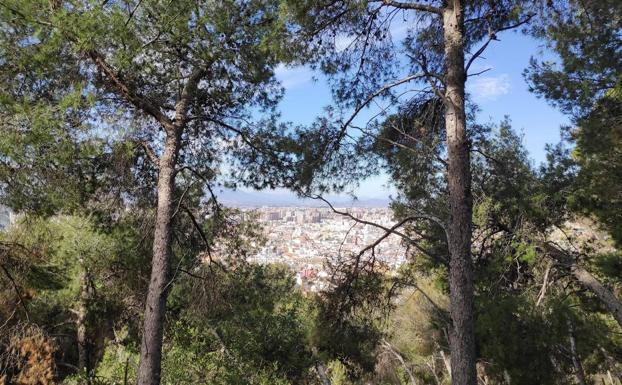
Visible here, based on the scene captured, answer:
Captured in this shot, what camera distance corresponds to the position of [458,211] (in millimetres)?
3490

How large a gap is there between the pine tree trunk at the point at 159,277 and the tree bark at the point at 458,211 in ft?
10.7

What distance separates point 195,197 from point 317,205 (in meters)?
2.98

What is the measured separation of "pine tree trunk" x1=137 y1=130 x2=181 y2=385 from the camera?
464cm

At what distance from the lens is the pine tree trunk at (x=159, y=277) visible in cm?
464

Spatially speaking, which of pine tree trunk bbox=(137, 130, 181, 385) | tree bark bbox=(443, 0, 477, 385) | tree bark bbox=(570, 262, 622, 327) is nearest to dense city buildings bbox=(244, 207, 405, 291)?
tree bark bbox=(443, 0, 477, 385)

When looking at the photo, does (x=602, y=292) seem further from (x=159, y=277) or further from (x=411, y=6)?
(x=159, y=277)

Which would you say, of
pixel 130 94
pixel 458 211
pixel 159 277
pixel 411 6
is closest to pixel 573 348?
pixel 458 211

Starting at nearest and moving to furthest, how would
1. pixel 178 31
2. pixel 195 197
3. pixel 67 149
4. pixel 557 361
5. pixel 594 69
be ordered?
pixel 67 149 → pixel 178 31 → pixel 594 69 → pixel 195 197 → pixel 557 361

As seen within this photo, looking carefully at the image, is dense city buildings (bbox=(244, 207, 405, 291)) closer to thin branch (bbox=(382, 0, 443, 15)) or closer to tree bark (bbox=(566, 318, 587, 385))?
thin branch (bbox=(382, 0, 443, 15))

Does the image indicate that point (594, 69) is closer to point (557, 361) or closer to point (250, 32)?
point (250, 32)

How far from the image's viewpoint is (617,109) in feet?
20.5

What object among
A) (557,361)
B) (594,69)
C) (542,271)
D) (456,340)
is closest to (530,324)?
(542,271)

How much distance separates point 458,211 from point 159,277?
137 inches

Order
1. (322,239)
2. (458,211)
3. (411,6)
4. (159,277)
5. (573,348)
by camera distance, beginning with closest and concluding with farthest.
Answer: (458,211) → (411,6) → (159,277) → (322,239) → (573,348)
